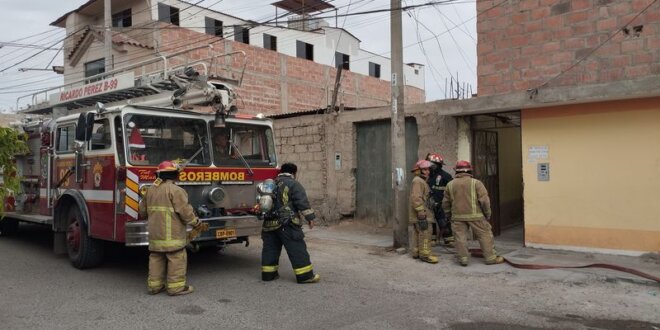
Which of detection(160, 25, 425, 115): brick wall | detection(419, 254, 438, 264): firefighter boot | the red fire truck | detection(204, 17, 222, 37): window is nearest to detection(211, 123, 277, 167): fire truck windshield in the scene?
Answer: the red fire truck

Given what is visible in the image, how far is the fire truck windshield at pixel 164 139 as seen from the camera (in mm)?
6555

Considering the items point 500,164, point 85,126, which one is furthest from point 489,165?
point 85,126

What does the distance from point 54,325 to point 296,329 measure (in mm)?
2319

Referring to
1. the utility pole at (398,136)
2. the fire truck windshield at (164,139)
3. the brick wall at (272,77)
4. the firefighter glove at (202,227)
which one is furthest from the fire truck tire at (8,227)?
the brick wall at (272,77)

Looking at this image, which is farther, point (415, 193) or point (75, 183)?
point (415, 193)

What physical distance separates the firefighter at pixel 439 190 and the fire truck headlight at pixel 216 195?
150 inches

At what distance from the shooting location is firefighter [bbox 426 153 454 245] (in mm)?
9016

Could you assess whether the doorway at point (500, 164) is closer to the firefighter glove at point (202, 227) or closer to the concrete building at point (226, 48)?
the firefighter glove at point (202, 227)

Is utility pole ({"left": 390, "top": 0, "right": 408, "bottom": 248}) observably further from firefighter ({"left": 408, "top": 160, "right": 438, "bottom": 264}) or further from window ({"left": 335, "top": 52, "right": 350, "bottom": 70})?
window ({"left": 335, "top": 52, "right": 350, "bottom": 70})

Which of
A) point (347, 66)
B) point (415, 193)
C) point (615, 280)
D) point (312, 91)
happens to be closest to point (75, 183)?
point (415, 193)

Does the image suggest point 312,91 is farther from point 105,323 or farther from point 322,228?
point 105,323

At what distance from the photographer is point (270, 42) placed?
27375mm

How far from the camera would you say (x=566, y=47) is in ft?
26.3

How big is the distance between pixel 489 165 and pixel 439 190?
1.90 m
